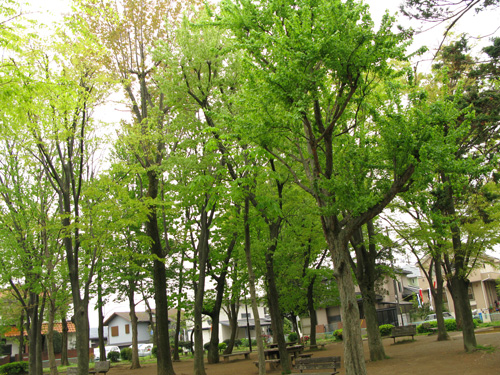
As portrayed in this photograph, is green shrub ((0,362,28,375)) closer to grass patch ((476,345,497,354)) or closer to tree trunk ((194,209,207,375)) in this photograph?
tree trunk ((194,209,207,375))

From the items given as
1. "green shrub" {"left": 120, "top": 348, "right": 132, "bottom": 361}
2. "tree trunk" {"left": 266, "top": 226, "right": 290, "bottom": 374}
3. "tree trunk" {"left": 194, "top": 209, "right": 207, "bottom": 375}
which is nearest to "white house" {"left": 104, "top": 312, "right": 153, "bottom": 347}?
"green shrub" {"left": 120, "top": 348, "right": 132, "bottom": 361}

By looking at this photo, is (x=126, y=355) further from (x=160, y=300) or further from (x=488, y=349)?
(x=488, y=349)

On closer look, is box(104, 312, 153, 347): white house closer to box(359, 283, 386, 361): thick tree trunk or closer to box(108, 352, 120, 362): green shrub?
box(108, 352, 120, 362): green shrub

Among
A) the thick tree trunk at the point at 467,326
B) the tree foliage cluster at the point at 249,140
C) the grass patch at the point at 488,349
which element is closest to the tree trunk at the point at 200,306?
the tree foliage cluster at the point at 249,140

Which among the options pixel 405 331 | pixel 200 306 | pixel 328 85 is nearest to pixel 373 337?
pixel 200 306

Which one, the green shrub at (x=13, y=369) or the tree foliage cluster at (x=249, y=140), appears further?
the green shrub at (x=13, y=369)

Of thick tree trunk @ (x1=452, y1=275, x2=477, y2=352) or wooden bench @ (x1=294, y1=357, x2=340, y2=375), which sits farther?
thick tree trunk @ (x1=452, y1=275, x2=477, y2=352)

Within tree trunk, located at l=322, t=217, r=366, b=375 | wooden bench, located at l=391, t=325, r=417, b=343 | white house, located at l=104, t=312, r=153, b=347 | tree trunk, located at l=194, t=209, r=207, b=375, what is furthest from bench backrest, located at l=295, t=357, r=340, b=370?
white house, located at l=104, t=312, r=153, b=347

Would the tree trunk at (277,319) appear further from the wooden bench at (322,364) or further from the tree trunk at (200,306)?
the wooden bench at (322,364)

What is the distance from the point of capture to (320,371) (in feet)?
39.1

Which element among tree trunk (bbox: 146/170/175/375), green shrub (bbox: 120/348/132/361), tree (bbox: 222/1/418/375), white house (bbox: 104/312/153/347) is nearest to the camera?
tree (bbox: 222/1/418/375)

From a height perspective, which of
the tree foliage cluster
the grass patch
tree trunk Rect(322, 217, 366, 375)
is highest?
the tree foliage cluster

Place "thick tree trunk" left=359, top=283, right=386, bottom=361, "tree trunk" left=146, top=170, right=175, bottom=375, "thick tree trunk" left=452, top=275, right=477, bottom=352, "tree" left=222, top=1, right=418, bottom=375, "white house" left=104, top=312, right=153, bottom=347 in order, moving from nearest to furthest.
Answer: "tree" left=222, top=1, right=418, bottom=375, "tree trunk" left=146, top=170, right=175, bottom=375, "thick tree trunk" left=452, top=275, right=477, bottom=352, "thick tree trunk" left=359, top=283, right=386, bottom=361, "white house" left=104, top=312, right=153, bottom=347

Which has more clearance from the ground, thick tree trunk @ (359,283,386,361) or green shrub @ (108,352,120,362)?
thick tree trunk @ (359,283,386,361)
